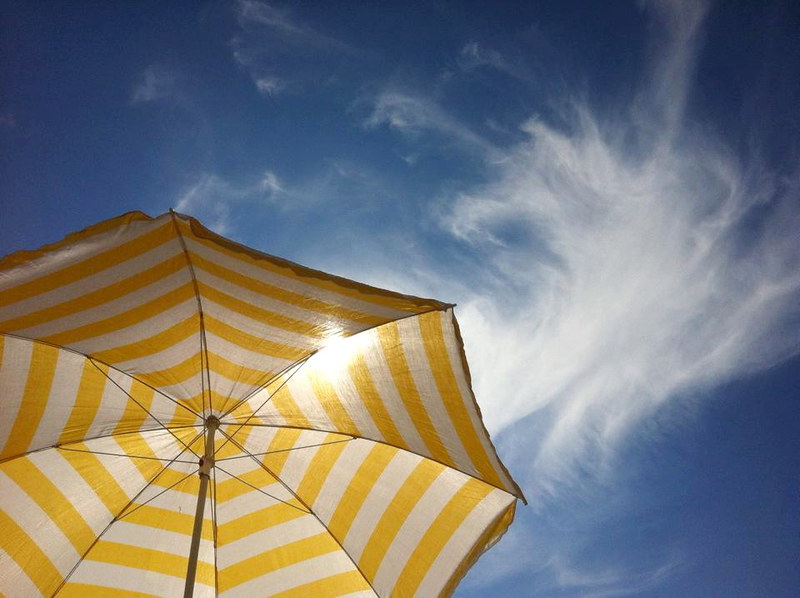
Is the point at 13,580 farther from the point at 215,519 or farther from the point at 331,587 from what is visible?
the point at 331,587

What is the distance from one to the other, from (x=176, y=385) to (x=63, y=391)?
0.65 metres

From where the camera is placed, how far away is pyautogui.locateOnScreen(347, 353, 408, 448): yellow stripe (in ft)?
11.2

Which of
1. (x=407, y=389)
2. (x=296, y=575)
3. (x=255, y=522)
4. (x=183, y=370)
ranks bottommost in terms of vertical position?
(x=296, y=575)

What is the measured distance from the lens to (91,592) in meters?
3.35

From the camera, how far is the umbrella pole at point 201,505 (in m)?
2.78

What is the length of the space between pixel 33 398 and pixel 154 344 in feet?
2.28

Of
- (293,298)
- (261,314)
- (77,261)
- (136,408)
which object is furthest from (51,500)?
(293,298)

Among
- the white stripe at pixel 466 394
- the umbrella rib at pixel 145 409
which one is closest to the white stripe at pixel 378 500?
the white stripe at pixel 466 394

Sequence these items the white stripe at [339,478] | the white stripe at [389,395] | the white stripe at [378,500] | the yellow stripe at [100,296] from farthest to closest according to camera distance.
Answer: the white stripe at [339,478] → the white stripe at [378,500] → the white stripe at [389,395] → the yellow stripe at [100,296]

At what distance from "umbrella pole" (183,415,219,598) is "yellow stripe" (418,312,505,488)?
56.8 inches

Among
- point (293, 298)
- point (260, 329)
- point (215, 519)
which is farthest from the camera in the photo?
point (215, 519)

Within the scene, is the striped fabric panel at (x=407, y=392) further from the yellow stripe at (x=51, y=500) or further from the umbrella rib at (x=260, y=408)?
the yellow stripe at (x=51, y=500)

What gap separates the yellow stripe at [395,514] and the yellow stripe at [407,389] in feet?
0.45

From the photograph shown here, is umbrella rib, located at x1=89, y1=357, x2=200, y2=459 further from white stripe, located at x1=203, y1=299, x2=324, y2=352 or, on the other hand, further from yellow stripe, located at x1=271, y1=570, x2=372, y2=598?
yellow stripe, located at x1=271, y1=570, x2=372, y2=598
